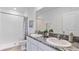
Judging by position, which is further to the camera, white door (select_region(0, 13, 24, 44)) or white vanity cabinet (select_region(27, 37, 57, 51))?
white vanity cabinet (select_region(27, 37, 57, 51))

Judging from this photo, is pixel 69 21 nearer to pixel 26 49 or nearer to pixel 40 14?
pixel 40 14

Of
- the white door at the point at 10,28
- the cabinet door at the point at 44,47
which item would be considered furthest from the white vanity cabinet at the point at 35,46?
the white door at the point at 10,28

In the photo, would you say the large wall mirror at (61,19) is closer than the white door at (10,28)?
No

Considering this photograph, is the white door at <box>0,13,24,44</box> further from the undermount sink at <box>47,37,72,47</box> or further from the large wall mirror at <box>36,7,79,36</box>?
the undermount sink at <box>47,37,72,47</box>

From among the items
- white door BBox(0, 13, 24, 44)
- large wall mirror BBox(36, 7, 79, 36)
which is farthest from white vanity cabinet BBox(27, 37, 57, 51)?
large wall mirror BBox(36, 7, 79, 36)

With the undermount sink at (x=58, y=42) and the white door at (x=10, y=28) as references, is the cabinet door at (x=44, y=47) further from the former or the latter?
the white door at (x=10, y=28)

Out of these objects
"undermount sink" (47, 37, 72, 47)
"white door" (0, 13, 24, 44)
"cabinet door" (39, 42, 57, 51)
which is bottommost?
"cabinet door" (39, 42, 57, 51)

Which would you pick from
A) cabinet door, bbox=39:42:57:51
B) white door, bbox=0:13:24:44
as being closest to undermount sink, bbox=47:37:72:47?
cabinet door, bbox=39:42:57:51

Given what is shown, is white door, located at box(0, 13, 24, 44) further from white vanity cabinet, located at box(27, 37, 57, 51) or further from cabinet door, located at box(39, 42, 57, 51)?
cabinet door, located at box(39, 42, 57, 51)

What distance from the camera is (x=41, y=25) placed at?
1.29 m

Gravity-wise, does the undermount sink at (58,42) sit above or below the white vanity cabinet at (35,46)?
above

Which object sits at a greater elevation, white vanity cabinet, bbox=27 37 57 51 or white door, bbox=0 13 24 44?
white door, bbox=0 13 24 44

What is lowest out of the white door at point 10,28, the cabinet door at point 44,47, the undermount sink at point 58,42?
the cabinet door at point 44,47
